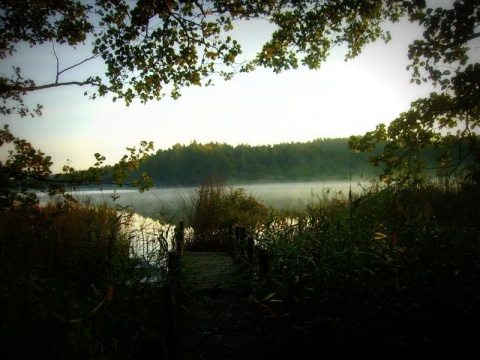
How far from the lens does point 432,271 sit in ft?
11.1

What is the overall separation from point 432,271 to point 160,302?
2.93m

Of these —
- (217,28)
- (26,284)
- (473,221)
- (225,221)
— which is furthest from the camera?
(225,221)

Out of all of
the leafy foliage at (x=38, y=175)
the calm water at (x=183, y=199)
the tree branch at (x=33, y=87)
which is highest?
the tree branch at (x=33, y=87)

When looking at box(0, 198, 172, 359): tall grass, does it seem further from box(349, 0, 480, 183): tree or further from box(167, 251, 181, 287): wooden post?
box(349, 0, 480, 183): tree

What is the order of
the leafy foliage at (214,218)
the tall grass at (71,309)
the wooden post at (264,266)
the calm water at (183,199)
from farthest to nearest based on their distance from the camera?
1. the calm water at (183,199)
2. the leafy foliage at (214,218)
3. the wooden post at (264,266)
4. the tall grass at (71,309)

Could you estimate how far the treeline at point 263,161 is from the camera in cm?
5903

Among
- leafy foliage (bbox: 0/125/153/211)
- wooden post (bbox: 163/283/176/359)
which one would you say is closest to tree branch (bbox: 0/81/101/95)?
leafy foliage (bbox: 0/125/153/211)

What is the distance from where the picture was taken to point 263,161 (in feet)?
219

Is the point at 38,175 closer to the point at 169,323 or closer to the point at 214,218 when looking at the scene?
the point at 169,323

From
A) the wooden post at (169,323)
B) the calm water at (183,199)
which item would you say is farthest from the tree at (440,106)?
the wooden post at (169,323)

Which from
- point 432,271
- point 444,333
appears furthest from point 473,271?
point 444,333

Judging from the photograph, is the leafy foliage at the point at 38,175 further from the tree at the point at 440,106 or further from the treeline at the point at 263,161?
the treeline at the point at 263,161

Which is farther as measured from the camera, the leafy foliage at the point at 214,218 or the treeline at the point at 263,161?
the treeline at the point at 263,161

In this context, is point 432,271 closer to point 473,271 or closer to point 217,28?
point 473,271
